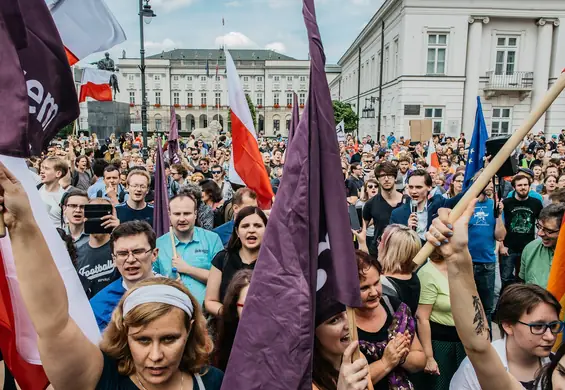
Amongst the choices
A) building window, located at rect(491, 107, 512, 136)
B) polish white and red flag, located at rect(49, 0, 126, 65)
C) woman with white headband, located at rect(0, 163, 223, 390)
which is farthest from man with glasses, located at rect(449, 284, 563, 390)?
building window, located at rect(491, 107, 512, 136)

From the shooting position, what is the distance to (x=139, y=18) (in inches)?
550

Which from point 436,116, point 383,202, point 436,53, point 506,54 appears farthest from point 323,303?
point 506,54

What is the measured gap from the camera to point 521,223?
629 cm

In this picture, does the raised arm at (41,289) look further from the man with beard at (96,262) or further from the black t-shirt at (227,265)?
the man with beard at (96,262)

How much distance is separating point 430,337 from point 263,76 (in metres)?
100

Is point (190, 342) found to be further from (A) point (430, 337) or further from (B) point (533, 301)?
(A) point (430, 337)

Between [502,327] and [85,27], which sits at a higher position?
[85,27]

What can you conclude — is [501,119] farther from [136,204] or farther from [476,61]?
[136,204]

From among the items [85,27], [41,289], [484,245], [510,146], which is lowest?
[484,245]

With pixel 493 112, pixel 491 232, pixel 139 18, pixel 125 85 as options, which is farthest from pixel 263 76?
pixel 491 232

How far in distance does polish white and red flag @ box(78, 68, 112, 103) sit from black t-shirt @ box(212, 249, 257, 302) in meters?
6.99

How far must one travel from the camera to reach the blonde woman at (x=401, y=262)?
341 centimetres

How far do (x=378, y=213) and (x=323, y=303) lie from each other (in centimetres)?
423

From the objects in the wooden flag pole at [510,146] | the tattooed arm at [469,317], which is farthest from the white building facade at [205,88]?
the wooden flag pole at [510,146]
